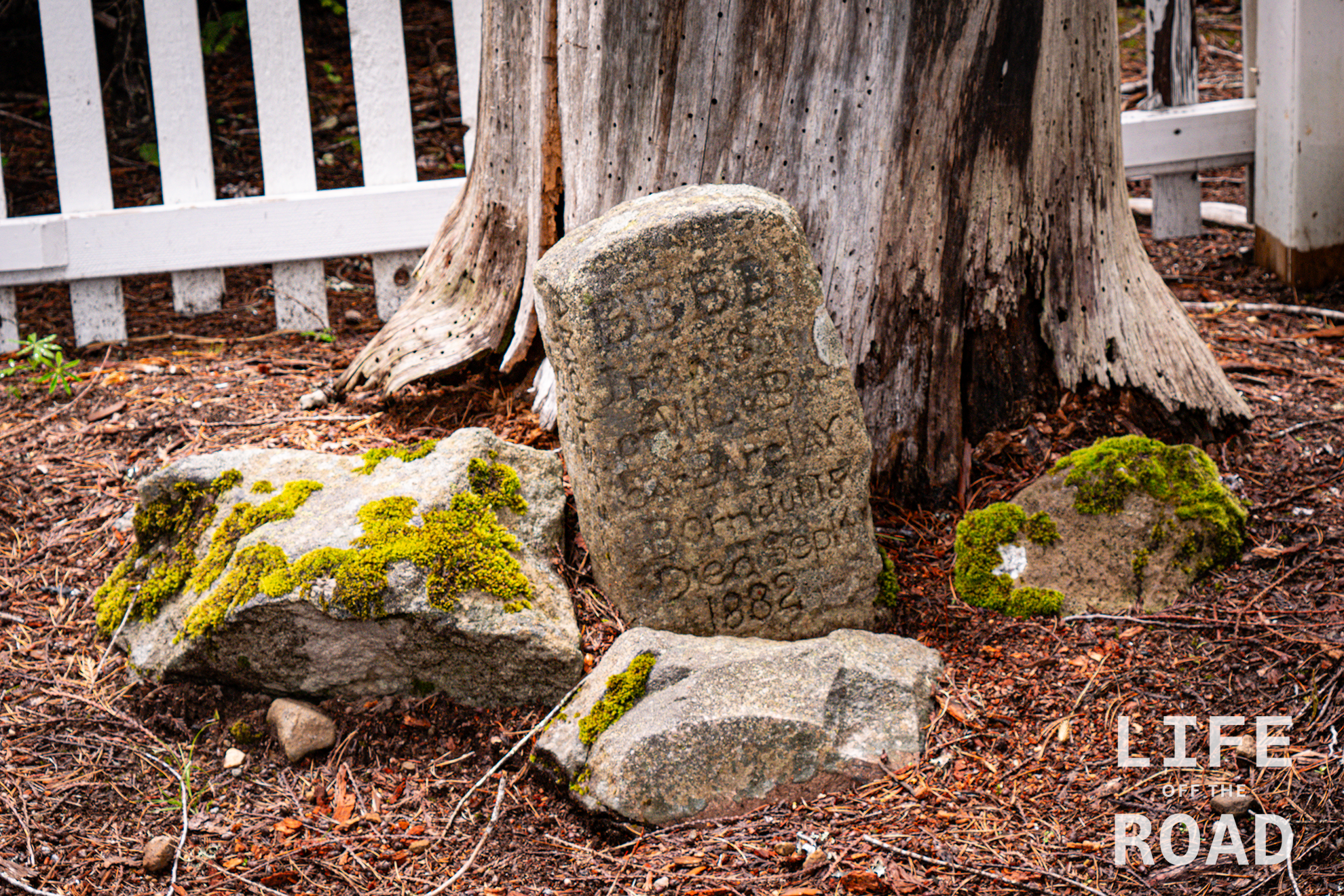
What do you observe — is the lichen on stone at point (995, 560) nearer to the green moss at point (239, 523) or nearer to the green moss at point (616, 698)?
the green moss at point (616, 698)

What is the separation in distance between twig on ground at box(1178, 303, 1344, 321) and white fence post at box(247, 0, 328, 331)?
12.8 ft

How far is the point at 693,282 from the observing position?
2695 mm

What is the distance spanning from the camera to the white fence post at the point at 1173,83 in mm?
5098

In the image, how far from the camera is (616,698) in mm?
2664

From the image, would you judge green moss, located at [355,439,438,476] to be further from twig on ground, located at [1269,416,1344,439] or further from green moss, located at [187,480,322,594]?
twig on ground, located at [1269,416,1344,439]

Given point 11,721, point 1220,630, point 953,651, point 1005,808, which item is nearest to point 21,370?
point 11,721

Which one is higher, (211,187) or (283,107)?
(283,107)

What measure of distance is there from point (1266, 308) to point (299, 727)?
430 centimetres

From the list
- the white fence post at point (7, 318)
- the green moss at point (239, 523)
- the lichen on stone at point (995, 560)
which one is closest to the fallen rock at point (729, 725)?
the lichen on stone at point (995, 560)

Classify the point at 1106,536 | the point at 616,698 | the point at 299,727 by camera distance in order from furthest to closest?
the point at 1106,536, the point at 299,727, the point at 616,698

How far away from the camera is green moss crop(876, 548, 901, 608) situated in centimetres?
305

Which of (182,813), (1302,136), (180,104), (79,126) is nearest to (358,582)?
(182,813)

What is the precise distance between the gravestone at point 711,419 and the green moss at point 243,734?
1.01 metres

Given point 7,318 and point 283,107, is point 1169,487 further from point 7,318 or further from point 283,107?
point 7,318
